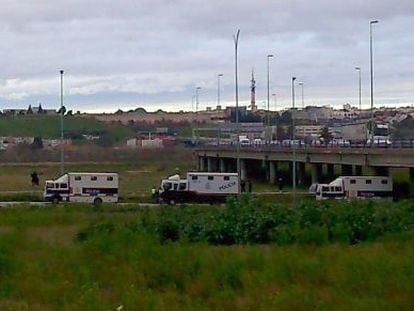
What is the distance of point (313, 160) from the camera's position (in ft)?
262

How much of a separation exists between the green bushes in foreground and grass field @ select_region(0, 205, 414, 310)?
2.40m

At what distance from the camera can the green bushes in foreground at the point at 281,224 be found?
3148 cm

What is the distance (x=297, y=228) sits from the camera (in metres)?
30.6

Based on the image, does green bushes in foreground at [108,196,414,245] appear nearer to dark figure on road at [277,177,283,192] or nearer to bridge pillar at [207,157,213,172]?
dark figure on road at [277,177,283,192]

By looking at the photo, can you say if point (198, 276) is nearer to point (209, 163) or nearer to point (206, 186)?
point (206, 186)

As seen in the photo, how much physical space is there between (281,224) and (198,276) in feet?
37.0

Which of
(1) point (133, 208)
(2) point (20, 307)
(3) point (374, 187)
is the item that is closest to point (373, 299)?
(2) point (20, 307)

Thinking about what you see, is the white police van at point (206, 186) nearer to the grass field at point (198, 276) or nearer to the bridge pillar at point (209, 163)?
the grass field at point (198, 276)

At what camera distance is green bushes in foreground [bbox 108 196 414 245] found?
103ft

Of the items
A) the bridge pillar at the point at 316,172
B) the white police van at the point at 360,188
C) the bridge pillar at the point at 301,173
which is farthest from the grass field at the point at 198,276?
the bridge pillar at the point at 301,173

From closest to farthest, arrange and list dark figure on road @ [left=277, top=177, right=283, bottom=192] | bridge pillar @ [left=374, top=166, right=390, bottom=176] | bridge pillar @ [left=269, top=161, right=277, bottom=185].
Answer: bridge pillar @ [left=374, top=166, right=390, bottom=176]
dark figure on road @ [left=277, top=177, right=283, bottom=192]
bridge pillar @ [left=269, top=161, right=277, bottom=185]

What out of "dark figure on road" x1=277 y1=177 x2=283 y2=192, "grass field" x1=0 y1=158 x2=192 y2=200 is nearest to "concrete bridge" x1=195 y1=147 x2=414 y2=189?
"dark figure on road" x1=277 y1=177 x2=283 y2=192

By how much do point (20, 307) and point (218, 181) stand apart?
47820 mm

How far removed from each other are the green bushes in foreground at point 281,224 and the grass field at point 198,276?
240cm
